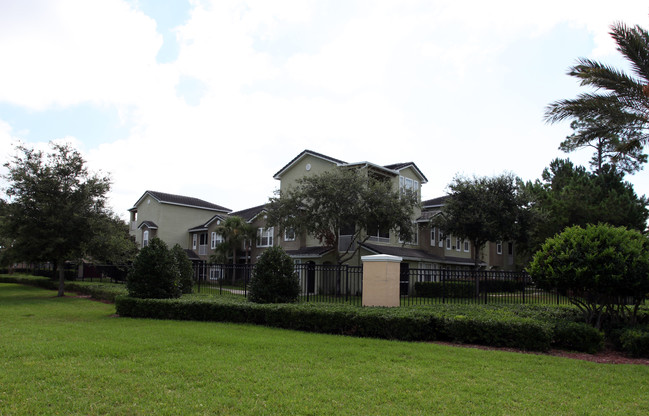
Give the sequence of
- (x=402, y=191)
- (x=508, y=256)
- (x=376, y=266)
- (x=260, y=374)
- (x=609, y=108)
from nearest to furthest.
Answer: (x=260, y=374) → (x=376, y=266) → (x=609, y=108) → (x=402, y=191) → (x=508, y=256)

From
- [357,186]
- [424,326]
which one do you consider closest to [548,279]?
[424,326]

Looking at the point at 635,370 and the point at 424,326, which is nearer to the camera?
the point at 635,370

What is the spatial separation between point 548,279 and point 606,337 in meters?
1.67

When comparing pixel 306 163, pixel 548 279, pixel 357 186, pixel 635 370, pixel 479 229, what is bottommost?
pixel 635 370

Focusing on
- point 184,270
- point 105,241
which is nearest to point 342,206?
point 184,270

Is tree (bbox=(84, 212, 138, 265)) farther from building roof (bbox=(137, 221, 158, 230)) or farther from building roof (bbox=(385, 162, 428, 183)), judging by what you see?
building roof (bbox=(137, 221, 158, 230))

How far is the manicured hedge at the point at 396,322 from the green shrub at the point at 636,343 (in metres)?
1.39

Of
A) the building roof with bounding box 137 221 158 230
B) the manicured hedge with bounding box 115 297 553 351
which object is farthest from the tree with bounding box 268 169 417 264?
the building roof with bounding box 137 221 158 230

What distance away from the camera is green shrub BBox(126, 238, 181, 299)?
1515cm

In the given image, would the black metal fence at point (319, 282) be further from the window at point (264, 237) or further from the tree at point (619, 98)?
the tree at point (619, 98)

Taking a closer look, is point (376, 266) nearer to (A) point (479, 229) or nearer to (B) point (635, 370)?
(B) point (635, 370)

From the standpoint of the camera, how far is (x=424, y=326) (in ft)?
33.1

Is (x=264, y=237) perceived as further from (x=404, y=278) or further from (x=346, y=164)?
(x=404, y=278)

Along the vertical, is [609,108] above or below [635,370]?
above
